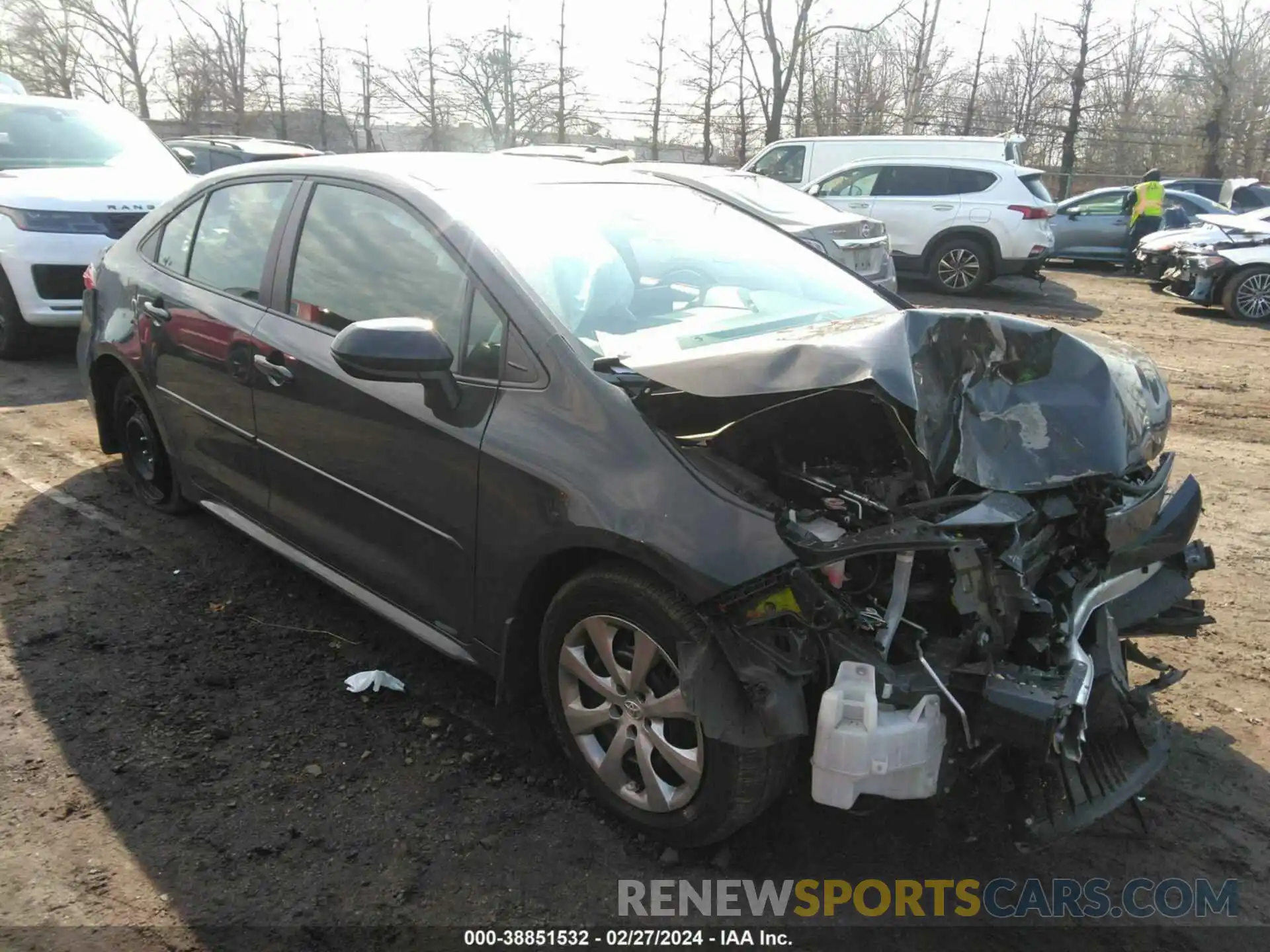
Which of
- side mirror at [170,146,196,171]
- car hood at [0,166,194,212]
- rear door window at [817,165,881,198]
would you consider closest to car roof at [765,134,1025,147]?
rear door window at [817,165,881,198]

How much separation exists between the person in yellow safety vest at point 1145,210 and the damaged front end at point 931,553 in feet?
51.1

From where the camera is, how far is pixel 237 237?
3834 millimetres

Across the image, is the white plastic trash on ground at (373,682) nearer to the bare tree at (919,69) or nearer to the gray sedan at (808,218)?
the gray sedan at (808,218)

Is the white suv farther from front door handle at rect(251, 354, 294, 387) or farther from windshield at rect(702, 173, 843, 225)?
front door handle at rect(251, 354, 294, 387)

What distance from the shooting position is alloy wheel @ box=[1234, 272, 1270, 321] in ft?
37.9

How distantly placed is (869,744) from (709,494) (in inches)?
26.7

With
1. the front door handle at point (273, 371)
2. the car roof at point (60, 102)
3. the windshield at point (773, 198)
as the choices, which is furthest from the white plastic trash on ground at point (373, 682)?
the car roof at point (60, 102)

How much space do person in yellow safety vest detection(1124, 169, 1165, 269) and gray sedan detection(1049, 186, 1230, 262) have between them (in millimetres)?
220

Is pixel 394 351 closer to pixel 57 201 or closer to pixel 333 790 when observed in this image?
pixel 333 790

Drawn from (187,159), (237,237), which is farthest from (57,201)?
(237,237)

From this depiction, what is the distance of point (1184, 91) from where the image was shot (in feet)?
115

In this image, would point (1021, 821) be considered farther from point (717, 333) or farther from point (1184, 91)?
point (1184, 91)

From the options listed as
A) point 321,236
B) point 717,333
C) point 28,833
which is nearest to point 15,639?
point 28,833

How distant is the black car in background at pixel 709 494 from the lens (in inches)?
87.6
